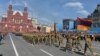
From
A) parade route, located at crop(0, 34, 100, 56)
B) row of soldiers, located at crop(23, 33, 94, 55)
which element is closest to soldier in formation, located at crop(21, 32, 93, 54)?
row of soldiers, located at crop(23, 33, 94, 55)

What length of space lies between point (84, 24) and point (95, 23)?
9486 cm

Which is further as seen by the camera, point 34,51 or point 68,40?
point 68,40

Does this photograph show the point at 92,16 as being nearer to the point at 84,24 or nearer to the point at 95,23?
the point at 95,23

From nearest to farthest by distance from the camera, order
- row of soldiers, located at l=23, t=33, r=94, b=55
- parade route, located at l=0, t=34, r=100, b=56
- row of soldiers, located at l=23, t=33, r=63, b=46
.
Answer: parade route, located at l=0, t=34, r=100, b=56 → row of soldiers, located at l=23, t=33, r=94, b=55 → row of soldiers, located at l=23, t=33, r=63, b=46

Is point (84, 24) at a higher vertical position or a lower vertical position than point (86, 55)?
higher

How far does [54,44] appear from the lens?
1704 inches

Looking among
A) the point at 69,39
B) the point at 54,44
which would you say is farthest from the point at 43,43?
the point at 69,39

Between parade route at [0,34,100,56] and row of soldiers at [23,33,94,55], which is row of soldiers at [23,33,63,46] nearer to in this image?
row of soldiers at [23,33,94,55]

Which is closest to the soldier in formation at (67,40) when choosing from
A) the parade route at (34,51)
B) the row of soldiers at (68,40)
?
the row of soldiers at (68,40)

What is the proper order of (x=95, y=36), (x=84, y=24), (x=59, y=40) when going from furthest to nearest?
(x=95, y=36)
(x=59, y=40)
(x=84, y=24)

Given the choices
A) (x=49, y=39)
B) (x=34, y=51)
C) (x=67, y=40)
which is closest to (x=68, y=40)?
(x=67, y=40)

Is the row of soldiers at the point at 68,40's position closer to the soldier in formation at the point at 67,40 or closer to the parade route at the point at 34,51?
the soldier in formation at the point at 67,40

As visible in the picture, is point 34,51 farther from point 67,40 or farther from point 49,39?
point 49,39

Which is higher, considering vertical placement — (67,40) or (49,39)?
(67,40)
